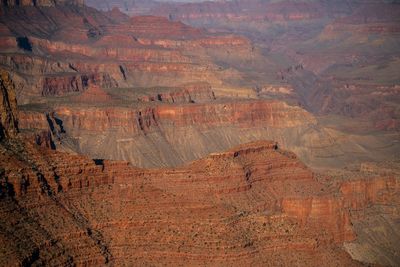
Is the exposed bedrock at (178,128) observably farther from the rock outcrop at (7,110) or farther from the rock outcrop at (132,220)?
the rock outcrop at (132,220)

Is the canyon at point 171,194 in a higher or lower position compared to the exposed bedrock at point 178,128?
higher

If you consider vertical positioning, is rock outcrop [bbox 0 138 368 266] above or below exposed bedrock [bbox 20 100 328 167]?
above

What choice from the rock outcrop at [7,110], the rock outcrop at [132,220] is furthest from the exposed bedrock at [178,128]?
the rock outcrop at [132,220]

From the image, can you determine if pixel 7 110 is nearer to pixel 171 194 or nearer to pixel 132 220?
pixel 171 194

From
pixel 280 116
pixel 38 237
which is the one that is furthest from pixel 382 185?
pixel 280 116

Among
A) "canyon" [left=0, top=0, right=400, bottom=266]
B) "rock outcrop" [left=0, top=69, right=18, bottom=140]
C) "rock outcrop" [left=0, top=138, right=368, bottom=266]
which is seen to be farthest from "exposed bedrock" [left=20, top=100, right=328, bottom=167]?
"rock outcrop" [left=0, top=138, right=368, bottom=266]

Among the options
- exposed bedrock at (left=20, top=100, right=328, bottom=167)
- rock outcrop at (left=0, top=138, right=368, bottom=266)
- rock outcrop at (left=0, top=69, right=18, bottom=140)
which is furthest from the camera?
exposed bedrock at (left=20, top=100, right=328, bottom=167)

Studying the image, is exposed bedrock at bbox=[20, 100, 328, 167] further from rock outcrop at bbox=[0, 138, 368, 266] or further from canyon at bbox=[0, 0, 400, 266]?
rock outcrop at bbox=[0, 138, 368, 266]

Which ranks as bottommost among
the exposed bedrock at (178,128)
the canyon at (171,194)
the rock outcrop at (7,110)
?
the exposed bedrock at (178,128)

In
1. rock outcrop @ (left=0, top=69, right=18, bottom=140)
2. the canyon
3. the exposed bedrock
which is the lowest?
the exposed bedrock

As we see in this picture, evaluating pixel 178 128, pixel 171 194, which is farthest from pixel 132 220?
pixel 178 128

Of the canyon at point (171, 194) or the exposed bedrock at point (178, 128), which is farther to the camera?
the exposed bedrock at point (178, 128)

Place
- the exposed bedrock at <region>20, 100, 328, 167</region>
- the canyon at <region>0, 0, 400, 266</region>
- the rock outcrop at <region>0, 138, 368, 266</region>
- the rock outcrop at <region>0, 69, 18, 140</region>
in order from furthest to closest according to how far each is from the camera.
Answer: the exposed bedrock at <region>20, 100, 328, 167</region>
the rock outcrop at <region>0, 69, 18, 140</region>
the canyon at <region>0, 0, 400, 266</region>
the rock outcrop at <region>0, 138, 368, 266</region>
